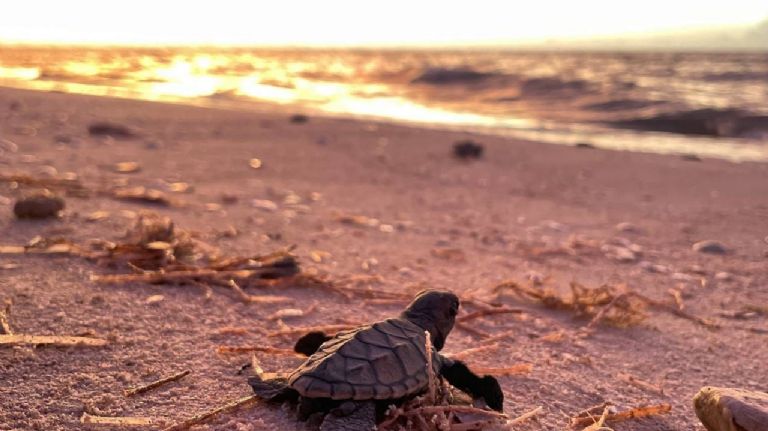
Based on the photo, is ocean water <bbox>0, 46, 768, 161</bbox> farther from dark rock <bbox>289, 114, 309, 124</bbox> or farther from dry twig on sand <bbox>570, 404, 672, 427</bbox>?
dry twig on sand <bbox>570, 404, 672, 427</bbox>

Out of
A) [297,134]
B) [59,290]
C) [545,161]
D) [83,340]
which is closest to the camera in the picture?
→ [83,340]

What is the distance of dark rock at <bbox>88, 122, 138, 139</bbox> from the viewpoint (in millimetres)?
8052

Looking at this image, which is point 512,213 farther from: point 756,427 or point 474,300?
point 756,427

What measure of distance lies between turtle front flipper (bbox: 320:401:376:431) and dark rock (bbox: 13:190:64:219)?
292 cm

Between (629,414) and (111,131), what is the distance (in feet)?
25.4

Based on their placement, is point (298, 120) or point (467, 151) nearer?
point (467, 151)

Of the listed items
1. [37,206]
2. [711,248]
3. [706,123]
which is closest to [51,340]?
[37,206]

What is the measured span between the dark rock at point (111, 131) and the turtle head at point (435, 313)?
7.02 m

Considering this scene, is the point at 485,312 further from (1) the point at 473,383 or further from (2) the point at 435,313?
(1) the point at 473,383

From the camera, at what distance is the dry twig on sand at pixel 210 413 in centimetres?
185

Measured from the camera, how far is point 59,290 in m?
2.83

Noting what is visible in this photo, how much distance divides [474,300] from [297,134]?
7.01 m

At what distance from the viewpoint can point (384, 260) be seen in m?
Result: 4.19

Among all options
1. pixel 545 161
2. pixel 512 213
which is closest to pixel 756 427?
pixel 512 213
